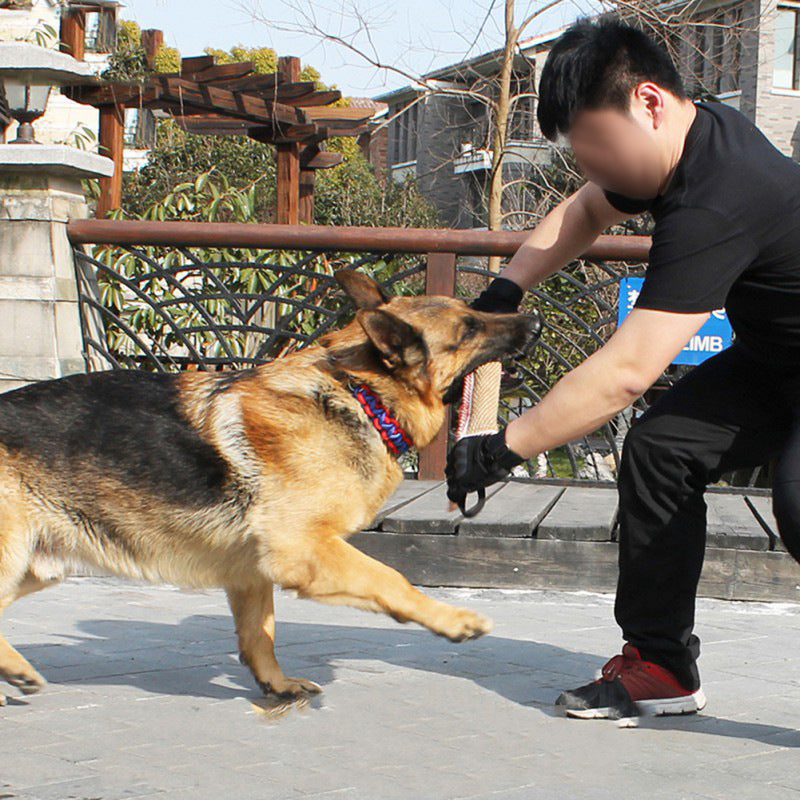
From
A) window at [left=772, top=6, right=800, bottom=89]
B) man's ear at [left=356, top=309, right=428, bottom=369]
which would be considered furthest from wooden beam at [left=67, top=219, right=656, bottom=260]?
window at [left=772, top=6, right=800, bottom=89]

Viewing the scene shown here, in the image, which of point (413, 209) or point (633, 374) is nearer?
point (633, 374)

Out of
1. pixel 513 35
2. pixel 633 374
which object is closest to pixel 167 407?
pixel 633 374

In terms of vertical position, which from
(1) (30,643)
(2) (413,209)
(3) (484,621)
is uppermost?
(2) (413,209)

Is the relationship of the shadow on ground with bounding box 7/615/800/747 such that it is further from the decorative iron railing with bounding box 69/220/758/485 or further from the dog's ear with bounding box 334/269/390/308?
the decorative iron railing with bounding box 69/220/758/485

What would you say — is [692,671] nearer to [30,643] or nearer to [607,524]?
[607,524]

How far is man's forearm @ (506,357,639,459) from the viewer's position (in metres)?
2.99

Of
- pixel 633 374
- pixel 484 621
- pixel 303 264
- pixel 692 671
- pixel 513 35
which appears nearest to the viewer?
pixel 633 374

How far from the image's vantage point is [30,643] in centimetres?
435

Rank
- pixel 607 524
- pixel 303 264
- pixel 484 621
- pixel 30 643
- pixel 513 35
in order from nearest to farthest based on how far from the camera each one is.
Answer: pixel 484 621, pixel 30 643, pixel 607 524, pixel 303 264, pixel 513 35

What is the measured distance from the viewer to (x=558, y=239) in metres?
3.87

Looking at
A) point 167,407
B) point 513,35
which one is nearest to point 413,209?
point 513,35

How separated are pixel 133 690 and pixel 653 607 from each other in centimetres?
169

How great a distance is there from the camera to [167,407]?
3662 mm

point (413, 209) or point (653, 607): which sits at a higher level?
point (413, 209)
